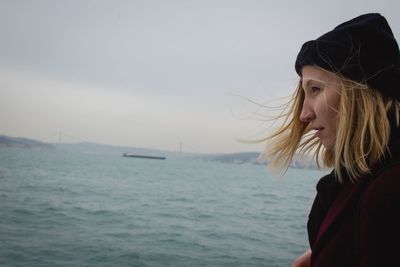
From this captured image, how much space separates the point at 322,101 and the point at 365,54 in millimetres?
199

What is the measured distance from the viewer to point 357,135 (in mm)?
1104

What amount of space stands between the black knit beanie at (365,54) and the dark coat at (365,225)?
0.95 ft

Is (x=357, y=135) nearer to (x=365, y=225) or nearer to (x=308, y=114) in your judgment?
(x=308, y=114)

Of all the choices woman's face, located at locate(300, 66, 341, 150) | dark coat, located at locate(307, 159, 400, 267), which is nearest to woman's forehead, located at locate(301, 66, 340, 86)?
woman's face, located at locate(300, 66, 341, 150)

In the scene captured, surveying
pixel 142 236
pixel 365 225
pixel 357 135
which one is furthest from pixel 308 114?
pixel 142 236

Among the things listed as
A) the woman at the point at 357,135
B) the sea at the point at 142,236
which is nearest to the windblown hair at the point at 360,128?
the woman at the point at 357,135

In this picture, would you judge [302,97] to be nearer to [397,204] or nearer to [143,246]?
[397,204]

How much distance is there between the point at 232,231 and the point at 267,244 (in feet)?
10.2

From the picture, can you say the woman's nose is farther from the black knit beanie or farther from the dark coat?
the dark coat

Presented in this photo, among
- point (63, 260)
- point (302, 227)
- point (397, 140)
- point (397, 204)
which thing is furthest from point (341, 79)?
point (302, 227)

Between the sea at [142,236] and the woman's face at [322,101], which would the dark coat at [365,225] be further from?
the sea at [142,236]

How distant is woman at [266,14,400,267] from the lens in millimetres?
877

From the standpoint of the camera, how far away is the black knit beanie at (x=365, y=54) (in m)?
1.10

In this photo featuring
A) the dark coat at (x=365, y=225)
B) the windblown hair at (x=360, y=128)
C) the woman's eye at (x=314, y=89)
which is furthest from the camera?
the woman's eye at (x=314, y=89)
